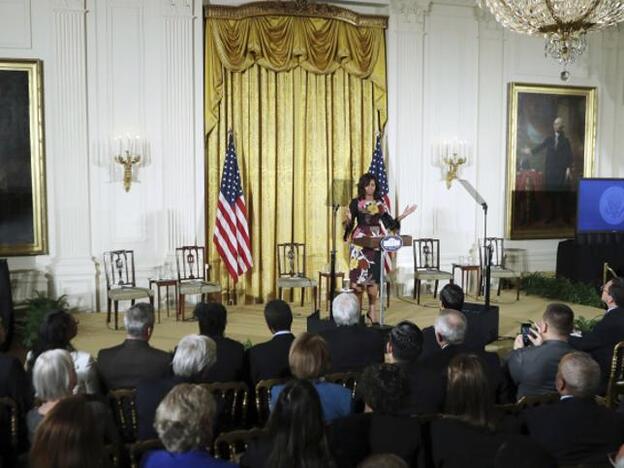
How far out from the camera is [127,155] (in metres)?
9.32

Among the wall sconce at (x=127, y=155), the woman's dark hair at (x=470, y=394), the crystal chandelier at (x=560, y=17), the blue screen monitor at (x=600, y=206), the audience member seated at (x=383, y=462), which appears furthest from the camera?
the blue screen monitor at (x=600, y=206)

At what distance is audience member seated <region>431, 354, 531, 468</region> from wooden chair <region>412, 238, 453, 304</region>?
6883 millimetres

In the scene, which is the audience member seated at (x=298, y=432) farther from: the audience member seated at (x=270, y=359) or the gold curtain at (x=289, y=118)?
the gold curtain at (x=289, y=118)

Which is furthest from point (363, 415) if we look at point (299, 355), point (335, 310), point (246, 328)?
point (246, 328)

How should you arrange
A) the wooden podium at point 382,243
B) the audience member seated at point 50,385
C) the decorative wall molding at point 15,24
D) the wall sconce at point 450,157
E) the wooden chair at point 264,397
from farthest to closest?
the wall sconce at point 450,157, the decorative wall molding at point 15,24, the wooden podium at point 382,243, the wooden chair at point 264,397, the audience member seated at point 50,385

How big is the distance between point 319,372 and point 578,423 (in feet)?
4.08

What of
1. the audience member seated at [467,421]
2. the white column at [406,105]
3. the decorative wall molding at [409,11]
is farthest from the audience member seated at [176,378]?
the decorative wall molding at [409,11]

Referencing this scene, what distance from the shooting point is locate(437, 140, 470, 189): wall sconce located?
11.0 metres

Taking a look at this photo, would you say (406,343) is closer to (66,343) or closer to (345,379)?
(345,379)

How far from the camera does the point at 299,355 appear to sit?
140 inches

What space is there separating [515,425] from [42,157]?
24.9ft

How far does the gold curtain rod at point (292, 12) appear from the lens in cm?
962

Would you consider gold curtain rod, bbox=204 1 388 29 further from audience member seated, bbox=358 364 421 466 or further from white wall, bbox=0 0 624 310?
audience member seated, bbox=358 364 421 466

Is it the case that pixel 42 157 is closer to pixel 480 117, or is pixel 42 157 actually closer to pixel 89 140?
pixel 89 140
